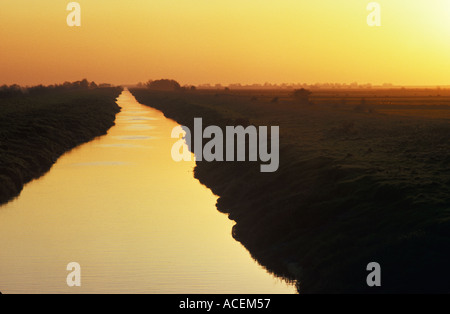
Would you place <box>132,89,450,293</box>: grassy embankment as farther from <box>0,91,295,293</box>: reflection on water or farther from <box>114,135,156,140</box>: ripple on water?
<box>114,135,156,140</box>: ripple on water

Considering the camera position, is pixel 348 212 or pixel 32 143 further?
pixel 32 143

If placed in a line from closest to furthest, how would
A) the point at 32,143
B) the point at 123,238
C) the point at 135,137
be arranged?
the point at 123,238
the point at 32,143
the point at 135,137

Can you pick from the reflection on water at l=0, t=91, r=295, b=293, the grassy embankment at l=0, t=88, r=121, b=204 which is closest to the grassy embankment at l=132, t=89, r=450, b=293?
the reflection on water at l=0, t=91, r=295, b=293

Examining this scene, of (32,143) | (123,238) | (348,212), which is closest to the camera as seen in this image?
(348,212)

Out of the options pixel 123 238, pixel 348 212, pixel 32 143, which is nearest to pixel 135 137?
pixel 32 143

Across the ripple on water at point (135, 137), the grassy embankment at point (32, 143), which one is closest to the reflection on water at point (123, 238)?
the grassy embankment at point (32, 143)

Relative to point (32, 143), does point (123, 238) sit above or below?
below

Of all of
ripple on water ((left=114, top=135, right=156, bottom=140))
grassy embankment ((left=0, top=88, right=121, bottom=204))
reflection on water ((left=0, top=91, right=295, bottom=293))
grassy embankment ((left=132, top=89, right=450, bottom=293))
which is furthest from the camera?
ripple on water ((left=114, top=135, right=156, bottom=140))

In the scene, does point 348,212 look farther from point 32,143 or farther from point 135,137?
point 135,137
